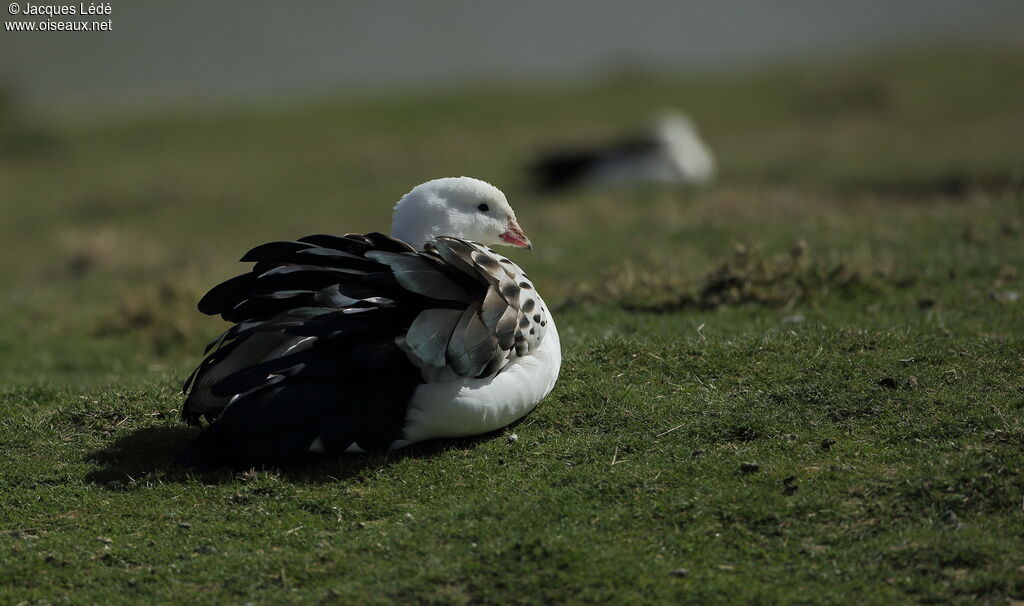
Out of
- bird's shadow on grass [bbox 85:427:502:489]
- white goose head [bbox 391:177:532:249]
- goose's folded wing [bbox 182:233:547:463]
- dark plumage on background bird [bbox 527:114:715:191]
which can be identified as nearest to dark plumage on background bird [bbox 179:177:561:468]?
goose's folded wing [bbox 182:233:547:463]

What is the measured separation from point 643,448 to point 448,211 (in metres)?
2.05

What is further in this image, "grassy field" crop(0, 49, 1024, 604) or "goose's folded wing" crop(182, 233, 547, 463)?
"goose's folded wing" crop(182, 233, 547, 463)

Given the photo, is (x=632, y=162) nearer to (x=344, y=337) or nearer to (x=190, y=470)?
(x=344, y=337)

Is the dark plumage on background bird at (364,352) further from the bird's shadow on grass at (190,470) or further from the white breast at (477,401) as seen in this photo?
the bird's shadow on grass at (190,470)

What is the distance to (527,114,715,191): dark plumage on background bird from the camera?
1892cm

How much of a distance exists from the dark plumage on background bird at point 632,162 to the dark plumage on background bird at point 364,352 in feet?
41.5

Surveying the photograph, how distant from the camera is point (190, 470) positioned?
5875 mm

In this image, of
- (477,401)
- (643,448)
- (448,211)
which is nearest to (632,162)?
(448,211)

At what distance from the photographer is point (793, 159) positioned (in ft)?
62.4

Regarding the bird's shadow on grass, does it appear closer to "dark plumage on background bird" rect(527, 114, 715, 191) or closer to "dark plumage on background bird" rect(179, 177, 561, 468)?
"dark plumage on background bird" rect(179, 177, 561, 468)

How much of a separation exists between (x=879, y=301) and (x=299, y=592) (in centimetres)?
591

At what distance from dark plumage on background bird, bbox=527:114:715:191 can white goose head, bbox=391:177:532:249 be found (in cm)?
1151

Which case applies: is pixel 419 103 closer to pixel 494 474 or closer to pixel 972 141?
pixel 972 141

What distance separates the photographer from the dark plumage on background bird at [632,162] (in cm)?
1892
